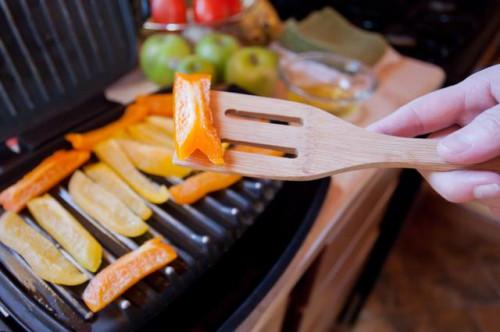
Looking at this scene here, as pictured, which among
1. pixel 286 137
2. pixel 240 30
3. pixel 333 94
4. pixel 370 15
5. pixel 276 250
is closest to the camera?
pixel 286 137

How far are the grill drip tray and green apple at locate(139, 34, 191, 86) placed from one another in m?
0.32

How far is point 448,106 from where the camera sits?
538 millimetres

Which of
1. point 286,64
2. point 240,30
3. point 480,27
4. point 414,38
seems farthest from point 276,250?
point 480,27

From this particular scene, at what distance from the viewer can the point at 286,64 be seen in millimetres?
987

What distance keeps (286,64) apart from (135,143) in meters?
0.47

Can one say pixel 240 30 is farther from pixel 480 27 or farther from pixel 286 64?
pixel 480 27

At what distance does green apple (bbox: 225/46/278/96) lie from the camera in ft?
2.77

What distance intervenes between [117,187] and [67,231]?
10cm

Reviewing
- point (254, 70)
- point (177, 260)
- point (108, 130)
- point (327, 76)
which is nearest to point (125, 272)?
point (177, 260)

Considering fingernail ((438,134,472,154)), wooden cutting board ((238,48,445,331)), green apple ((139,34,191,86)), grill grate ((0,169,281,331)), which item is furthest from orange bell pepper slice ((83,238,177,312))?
green apple ((139,34,191,86))

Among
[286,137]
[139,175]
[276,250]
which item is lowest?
[276,250]

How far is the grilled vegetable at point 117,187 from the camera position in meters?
0.58

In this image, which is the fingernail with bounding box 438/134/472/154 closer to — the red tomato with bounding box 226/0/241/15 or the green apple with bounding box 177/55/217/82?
the green apple with bounding box 177/55/217/82

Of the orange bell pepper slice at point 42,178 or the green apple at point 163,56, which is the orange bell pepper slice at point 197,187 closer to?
the orange bell pepper slice at point 42,178
